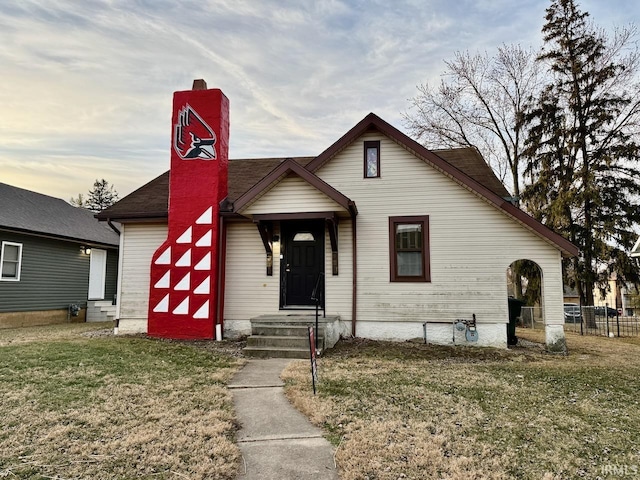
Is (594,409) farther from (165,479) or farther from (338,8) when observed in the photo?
(338,8)

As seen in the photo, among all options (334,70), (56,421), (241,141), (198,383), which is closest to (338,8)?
(334,70)

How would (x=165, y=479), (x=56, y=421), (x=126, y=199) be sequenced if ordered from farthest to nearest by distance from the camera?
(x=126, y=199)
(x=56, y=421)
(x=165, y=479)

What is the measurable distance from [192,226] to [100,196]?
165 feet

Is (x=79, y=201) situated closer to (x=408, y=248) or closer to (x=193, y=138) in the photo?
(x=193, y=138)

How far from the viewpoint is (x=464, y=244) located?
914cm

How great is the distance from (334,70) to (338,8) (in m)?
2.01

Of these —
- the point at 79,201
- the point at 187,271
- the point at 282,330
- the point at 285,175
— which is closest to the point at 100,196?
the point at 79,201

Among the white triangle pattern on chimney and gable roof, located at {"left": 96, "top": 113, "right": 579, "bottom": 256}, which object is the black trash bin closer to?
gable roof, located at {"left": 96, "top": 113, "right": 579, "bottom": 256}

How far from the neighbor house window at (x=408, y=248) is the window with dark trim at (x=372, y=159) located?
1.24 meters

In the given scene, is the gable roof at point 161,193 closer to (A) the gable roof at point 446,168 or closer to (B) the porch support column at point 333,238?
(A) the gable roof at point 446,168

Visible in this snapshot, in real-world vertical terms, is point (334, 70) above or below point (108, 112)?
above

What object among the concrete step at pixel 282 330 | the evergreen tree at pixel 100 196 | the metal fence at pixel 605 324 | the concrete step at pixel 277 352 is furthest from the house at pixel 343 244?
the evergreen tree at pixel 100 196

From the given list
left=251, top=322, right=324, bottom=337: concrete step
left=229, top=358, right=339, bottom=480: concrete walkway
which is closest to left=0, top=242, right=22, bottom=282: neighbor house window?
left=251, top=322, right=324, bottom=337: concrete step

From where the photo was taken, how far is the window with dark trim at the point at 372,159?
9.74m
